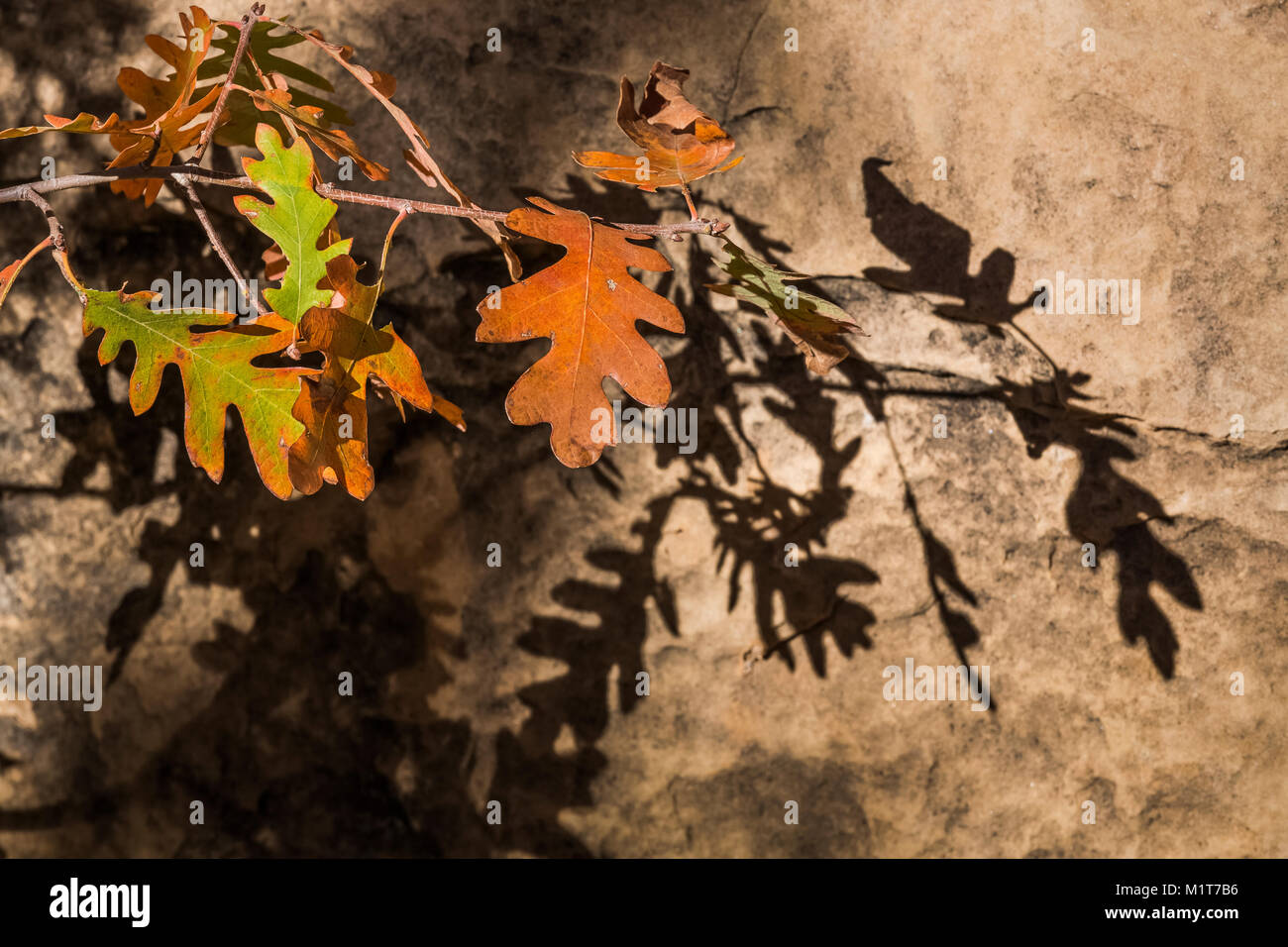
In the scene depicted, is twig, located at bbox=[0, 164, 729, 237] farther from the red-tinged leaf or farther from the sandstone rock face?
the sandstone rock face

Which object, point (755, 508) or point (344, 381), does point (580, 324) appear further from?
point (755, 508)

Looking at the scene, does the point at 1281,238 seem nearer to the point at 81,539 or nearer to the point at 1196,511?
the point at 1196,511

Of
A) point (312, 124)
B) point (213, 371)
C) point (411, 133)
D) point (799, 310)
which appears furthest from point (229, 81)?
point (799, 310)

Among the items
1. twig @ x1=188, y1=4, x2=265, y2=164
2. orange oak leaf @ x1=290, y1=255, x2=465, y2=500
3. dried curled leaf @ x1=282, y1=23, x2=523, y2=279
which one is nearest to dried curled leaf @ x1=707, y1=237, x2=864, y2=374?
dried curled leaf @ x1=282, y1=23, x2=523, y2=279

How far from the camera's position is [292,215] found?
3.36 ft

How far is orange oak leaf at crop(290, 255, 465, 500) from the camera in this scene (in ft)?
3.25

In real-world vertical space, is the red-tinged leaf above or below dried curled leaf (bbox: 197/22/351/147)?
below

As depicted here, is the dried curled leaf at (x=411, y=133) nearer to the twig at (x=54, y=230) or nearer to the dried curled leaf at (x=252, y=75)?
the dried curled leaf at (x=252, y=75)

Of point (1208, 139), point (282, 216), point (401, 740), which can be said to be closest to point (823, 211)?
point (1208, 139)

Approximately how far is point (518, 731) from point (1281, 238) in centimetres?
161

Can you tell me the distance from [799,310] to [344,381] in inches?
21.7

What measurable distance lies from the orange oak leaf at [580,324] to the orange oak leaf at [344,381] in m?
0.14

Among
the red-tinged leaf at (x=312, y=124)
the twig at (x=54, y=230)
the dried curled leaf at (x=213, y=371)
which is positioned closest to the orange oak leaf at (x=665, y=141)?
the red-tinged leaf at (x=312, y=124)

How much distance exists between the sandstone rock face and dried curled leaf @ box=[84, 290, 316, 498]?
1.95 feet
